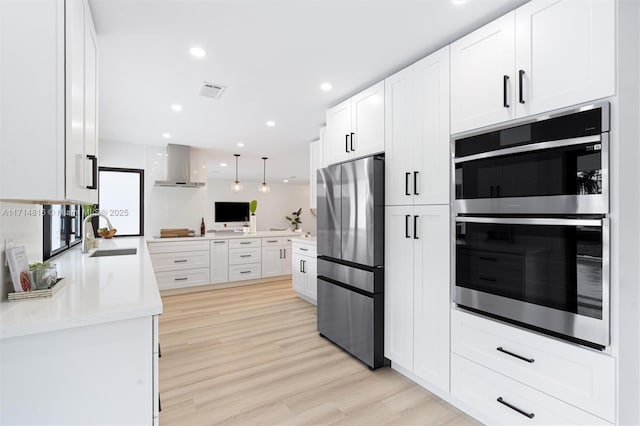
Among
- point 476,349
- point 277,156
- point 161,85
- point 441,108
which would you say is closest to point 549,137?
point 441,108

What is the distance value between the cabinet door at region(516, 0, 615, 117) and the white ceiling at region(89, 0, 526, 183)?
25 cm

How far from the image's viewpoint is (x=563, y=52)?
1502 millimetres

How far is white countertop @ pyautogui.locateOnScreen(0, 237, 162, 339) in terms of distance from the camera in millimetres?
1097

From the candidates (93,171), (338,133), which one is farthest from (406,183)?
(93,171)

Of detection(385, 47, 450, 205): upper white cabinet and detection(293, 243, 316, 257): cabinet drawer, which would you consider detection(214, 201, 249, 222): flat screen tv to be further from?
detection(385, 47, 450, 205): upper white cabinet

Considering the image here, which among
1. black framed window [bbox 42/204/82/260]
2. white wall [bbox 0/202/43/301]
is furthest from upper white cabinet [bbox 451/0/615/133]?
black framed window [bbox 42/204/82/260]

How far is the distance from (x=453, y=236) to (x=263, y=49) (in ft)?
6.06

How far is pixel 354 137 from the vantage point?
2875 millimetres

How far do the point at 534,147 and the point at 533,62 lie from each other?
45cm

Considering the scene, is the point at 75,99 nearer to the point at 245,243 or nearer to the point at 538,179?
the point at 538,179

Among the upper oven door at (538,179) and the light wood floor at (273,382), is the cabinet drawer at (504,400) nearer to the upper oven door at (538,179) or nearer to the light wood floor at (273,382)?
the light wood floor at (273,382)

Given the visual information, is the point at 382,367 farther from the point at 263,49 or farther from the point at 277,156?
the point at 277,156

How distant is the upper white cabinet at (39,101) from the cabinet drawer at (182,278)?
393 centimetres

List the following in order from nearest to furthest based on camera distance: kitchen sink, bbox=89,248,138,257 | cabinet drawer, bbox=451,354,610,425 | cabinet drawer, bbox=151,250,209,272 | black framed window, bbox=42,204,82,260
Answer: cabinet drawer, bbox=451,354,610,425 < black framed window, bbox=42,204,82,260 < kitchen sink, bbox=89,248,138,257 < cabinet drawer, bbox=151,250,209,272
